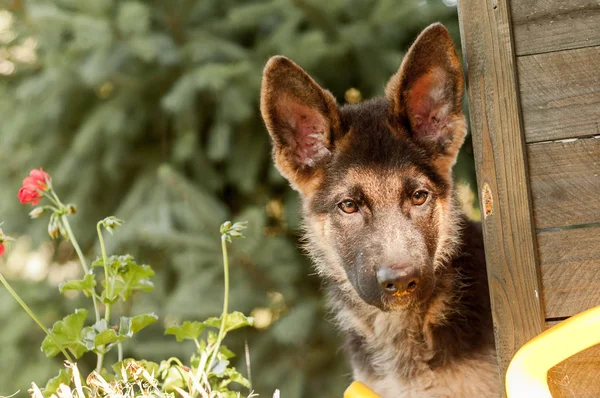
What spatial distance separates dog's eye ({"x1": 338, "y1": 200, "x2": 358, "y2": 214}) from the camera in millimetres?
2971

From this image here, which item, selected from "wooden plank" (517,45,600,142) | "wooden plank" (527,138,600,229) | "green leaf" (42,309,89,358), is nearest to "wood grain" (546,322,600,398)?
"wooden plank" (527,138,600,229)

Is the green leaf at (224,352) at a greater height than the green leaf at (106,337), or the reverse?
the green leaf at (106,337)

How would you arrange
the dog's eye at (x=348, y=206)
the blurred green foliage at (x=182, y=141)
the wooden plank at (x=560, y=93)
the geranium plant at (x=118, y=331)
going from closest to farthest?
the wooden plank at (x=560, y=93), the geranium plant at (x=118, y=331), the dog's eye at (x=348, y=206), the blurred green foliage at (x=182, y=141)

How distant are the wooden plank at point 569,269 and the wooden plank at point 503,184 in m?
0.04

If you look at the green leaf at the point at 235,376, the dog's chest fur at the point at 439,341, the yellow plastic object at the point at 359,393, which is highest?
the green leaf at the point at 235,376

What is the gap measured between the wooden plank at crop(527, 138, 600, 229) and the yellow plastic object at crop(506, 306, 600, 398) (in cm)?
61

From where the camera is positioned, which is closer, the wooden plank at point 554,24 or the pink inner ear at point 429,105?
the wooden plank at point 554,24

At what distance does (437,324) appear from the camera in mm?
3006

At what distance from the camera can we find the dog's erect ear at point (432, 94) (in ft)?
8.78

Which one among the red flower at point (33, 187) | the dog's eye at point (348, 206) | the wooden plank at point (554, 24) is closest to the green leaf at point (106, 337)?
the red flower at point (33, 187)

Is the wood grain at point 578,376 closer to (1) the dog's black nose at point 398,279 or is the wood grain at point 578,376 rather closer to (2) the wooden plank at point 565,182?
(2) the wooden plank at point 565,182

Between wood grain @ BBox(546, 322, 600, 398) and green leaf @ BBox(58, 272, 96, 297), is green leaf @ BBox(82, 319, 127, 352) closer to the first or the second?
green leaf @ BBox(58, 272, 96, 297)

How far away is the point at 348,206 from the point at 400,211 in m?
0.25

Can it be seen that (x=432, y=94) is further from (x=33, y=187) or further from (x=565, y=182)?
(x=33, y=187)
